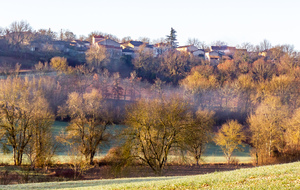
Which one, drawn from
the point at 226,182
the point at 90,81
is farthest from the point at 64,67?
the point at 226,182

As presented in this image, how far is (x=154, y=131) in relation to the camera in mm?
31875

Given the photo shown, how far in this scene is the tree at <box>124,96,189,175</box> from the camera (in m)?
30.3

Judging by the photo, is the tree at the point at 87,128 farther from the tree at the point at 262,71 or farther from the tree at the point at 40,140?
the tree at the point at 262,71

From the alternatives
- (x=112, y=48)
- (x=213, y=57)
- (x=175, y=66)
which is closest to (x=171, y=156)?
(x=175, y=66)

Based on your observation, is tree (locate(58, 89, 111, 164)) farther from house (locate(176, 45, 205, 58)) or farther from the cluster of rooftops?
house (locate(176, 45, 205, 58))

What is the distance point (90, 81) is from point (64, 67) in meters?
11.3

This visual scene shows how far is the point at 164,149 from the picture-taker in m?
30.8

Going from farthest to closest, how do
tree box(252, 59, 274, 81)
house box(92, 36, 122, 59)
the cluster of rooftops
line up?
the cluster of rooftops, house box(92, 36, 122, 59), tree box(252, 59, 274, 81)

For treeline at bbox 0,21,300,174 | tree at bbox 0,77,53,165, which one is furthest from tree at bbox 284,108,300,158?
tree at bbox 0,77,53,165

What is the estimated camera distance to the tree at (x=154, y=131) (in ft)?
99.3

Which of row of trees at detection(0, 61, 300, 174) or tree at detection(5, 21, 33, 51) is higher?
tree at detection(5, 21, 33, 51)

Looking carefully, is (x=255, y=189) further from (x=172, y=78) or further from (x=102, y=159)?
(x=172, y=78)

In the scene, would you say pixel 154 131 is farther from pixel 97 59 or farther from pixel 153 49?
pixel 153 49

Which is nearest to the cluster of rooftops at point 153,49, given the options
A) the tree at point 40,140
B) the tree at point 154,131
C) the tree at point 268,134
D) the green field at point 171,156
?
the green field at point 171,156
